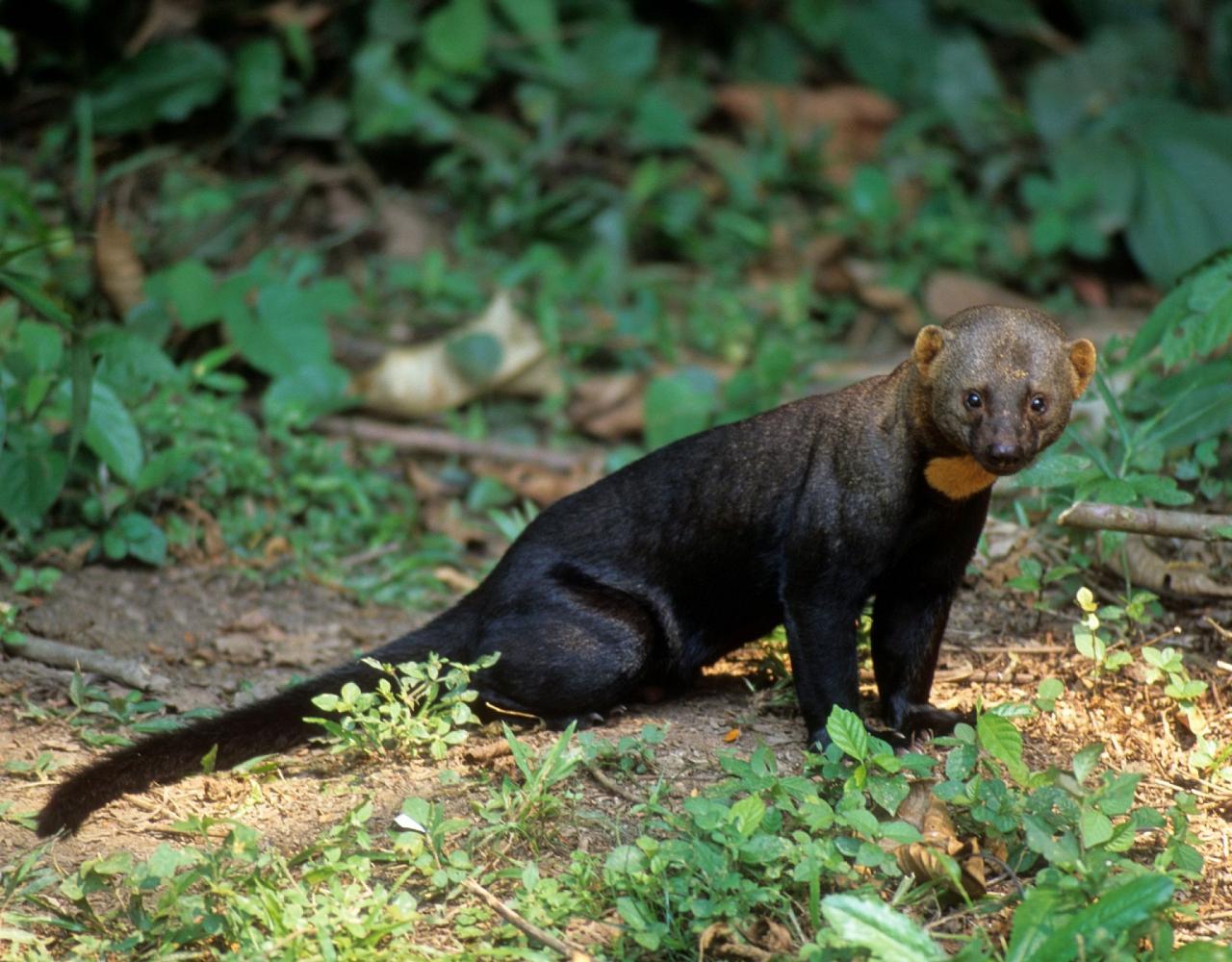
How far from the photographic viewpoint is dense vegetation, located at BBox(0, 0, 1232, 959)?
13.2 ft

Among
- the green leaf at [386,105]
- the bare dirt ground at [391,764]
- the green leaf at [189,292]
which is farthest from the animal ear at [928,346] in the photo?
the green leaf at [386,105]

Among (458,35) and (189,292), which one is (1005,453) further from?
(458,35)

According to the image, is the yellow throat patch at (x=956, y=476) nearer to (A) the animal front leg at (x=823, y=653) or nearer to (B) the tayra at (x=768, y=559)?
(B) the tayra at (x=768, y=559)

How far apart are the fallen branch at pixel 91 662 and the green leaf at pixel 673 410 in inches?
131

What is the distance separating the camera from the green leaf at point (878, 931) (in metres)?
3.56

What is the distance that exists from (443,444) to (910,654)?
3.73 m

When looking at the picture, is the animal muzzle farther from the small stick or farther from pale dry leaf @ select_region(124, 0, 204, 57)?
pale dry leaf @ select_region(124, 0, 204, 57)

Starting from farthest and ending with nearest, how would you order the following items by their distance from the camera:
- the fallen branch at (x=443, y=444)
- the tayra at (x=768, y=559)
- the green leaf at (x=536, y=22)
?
the green leaf at (x=536, y=22) → the fallen branch at (x=443, y=444) → the tayra at (x=768, y=559)

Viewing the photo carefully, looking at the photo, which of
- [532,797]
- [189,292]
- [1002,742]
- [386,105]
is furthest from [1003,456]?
[386,105]

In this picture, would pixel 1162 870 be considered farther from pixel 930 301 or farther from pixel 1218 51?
pixel 1218 51

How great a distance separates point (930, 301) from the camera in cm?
962

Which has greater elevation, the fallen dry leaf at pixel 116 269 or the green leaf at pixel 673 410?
the fallen dry leaf at pixel 116 269

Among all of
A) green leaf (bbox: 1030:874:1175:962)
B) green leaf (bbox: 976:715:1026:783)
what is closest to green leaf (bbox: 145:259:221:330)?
green leaf (bbox: 976:715:1026:783)

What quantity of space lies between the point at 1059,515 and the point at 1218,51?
7.18 metres
